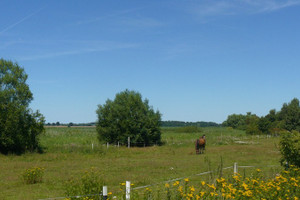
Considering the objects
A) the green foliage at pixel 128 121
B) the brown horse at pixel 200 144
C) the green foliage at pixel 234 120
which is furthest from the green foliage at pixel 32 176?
the green foliage at pixel 234 120

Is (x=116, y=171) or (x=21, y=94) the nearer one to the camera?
(x=116, y=171)

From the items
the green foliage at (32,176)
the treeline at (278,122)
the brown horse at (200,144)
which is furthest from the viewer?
the treeline at (278,122)

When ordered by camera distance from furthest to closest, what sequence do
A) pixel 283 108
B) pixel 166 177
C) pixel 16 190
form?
pixel 283 108
pixel 166 177
pixel 16 190

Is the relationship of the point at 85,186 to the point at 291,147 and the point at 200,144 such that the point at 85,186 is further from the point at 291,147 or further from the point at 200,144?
the point at 200,144

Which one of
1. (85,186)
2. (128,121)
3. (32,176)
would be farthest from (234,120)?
(85,186)

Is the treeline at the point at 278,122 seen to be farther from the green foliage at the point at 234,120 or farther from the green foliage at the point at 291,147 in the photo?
the green foliage at the point at 291,147

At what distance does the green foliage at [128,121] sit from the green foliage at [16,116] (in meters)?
11.4

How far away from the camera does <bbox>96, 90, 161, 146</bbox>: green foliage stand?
147 feet

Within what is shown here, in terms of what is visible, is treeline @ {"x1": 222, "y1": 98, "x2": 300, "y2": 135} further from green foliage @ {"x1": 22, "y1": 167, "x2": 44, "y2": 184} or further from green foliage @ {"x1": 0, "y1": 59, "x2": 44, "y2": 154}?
green foliage @ {"x1": 22, "y1": 167, "x2": 44, "y2": 184}

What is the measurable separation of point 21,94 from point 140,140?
645 inches

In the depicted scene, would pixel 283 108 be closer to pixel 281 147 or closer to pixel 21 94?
pixel 21 94

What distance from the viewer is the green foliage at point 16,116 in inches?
1307

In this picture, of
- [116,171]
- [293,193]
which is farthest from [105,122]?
[293,193]

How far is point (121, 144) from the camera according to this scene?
149ft
